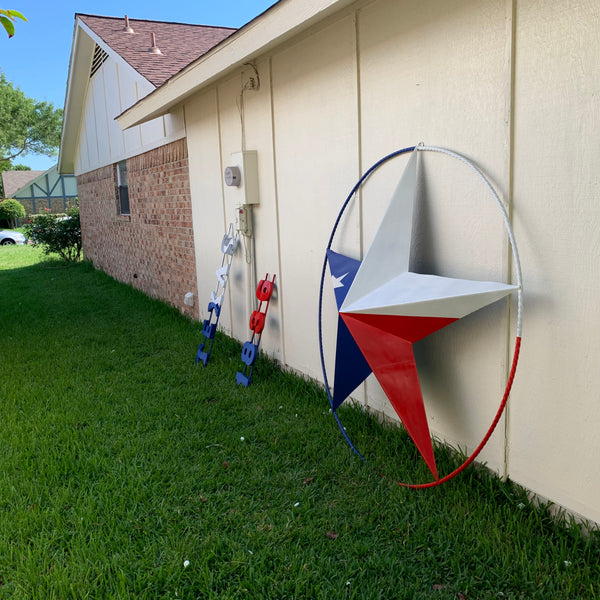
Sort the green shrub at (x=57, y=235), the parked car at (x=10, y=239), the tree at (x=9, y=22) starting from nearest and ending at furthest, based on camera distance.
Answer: the tree at (x=9, y=22) < the green shrub at (x=57, y=235) < the parked car at (x=10, y=239)

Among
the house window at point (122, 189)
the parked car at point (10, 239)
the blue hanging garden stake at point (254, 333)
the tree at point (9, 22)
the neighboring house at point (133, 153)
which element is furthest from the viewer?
the parked car at point (10, 239)

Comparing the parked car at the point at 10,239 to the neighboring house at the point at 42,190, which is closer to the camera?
the parked car at the point at 10,239

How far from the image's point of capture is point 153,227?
897 cm

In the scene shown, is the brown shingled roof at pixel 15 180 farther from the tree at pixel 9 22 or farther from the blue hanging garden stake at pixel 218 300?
the tree at pixel 9 22

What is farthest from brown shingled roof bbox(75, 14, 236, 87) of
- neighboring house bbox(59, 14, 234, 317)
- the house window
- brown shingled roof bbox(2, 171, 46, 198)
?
brown shingled roof bbox(2, 171, 46, 198)

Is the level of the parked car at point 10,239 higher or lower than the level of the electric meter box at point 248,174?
lower

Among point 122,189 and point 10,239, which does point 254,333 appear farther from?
point 10,239

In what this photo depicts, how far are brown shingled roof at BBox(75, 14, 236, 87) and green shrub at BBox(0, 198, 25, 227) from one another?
27.7 metres

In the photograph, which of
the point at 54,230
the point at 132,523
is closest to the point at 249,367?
the point at 132,523

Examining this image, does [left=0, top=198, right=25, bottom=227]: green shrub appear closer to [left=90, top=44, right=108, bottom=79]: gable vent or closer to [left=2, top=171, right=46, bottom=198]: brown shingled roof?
[left=2, top=171, right=46, bottom=198]: brown shingled roof

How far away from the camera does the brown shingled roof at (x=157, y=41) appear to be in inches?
341

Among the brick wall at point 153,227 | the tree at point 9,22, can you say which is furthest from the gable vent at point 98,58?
the tree at point 9,22

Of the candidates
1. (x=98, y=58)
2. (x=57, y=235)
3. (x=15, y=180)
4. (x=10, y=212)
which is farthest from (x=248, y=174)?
(x=15, y=180)

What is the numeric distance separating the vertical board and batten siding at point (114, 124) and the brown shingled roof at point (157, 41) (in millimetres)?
209
